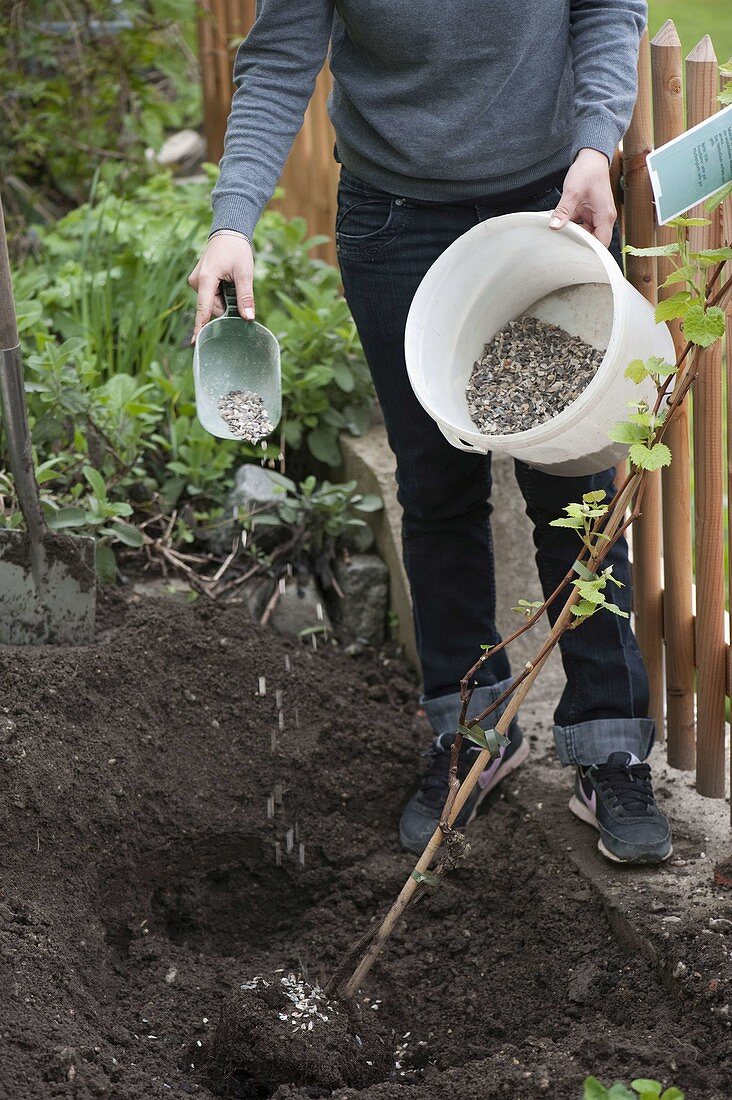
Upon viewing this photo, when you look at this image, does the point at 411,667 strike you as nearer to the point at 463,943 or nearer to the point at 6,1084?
the point at 463,943

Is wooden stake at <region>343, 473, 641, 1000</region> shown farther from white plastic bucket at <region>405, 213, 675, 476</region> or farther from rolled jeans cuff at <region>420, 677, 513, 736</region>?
rolled jeans cuff at <region>420, 677, 513, 736</region>

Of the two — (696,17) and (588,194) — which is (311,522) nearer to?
(588,194)

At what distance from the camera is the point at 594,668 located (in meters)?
2.18

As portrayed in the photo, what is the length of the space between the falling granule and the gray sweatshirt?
285 mm

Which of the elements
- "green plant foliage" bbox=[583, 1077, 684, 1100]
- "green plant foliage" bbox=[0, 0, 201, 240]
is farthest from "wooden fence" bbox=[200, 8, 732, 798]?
"green plant foliage" bbox=[0, 0, 201, 240]

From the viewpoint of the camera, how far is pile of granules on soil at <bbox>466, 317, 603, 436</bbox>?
6.19 feet

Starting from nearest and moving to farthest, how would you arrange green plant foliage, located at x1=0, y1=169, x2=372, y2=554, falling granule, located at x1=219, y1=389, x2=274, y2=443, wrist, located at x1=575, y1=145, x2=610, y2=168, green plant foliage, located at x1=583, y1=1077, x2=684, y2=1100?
green plant foliage, located at x1=583, y1=1077, x2=684, y2=1100 < wrist, located at x1=575, y1=145, x2=610, y2=168 < falling granule, located at x1=219, y1=389, x2=274, y2=443 < green plant foliage, located at x1=0, y1=169, x2=372, y2=554

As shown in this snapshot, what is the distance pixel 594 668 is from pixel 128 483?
1.31m

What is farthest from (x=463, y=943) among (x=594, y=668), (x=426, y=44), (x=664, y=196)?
(x=426, y=44)

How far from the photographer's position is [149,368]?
3.23 m

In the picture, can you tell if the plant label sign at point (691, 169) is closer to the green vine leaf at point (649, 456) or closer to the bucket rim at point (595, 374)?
the bucket rim at point (595, 374)

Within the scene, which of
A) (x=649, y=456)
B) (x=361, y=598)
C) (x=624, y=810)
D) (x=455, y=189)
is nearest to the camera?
(x=649, y=456)

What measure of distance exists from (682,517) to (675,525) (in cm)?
2

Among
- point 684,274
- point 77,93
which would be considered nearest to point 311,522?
point 684,274
